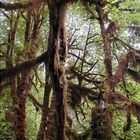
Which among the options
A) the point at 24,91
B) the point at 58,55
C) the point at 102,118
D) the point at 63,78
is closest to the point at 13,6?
→ the point at 58,55

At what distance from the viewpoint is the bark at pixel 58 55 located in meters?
6.69

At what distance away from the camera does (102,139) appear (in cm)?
1056

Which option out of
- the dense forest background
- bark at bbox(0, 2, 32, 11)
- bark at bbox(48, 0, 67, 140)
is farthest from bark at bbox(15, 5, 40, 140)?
bark at bbox(48, 0, 67, 140)

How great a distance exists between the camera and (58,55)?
6.93 m

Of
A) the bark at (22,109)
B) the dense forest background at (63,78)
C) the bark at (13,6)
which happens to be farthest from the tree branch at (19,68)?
the bark at (22,109)

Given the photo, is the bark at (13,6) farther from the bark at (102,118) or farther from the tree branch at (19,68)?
the bark at (102,118)

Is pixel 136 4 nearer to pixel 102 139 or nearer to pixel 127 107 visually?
pixel 127 107

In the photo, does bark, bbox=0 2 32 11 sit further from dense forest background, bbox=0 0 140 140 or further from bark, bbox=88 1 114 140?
bark, bbox=88 1 114 140

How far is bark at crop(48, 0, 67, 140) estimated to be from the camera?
6.69 metres

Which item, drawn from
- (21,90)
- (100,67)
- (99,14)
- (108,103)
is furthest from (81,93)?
(100,67)

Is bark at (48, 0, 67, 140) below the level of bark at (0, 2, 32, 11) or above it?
below

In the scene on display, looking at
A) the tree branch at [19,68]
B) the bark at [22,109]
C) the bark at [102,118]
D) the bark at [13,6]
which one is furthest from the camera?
the bark at [102,118]

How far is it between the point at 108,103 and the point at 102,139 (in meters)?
1.08

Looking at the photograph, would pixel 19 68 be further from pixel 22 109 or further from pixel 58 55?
pixel 22 109
